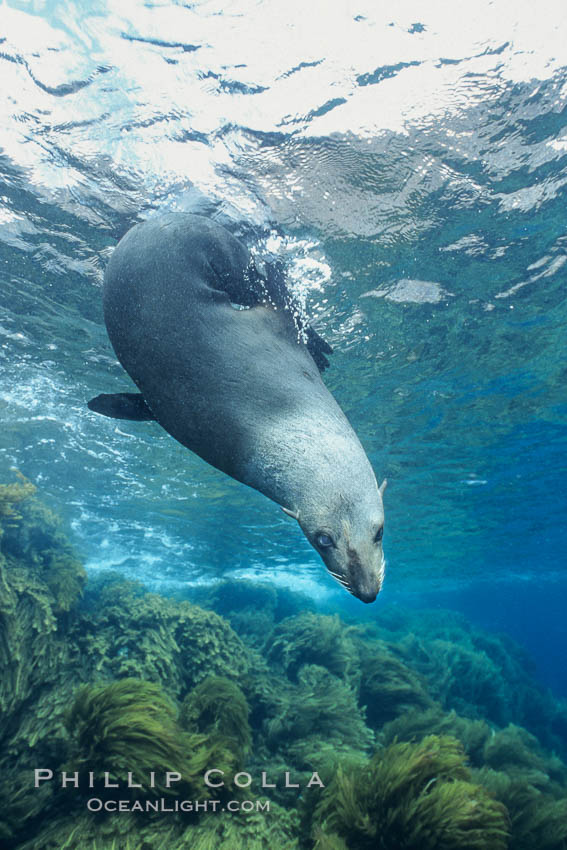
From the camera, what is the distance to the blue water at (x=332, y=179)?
452 cm

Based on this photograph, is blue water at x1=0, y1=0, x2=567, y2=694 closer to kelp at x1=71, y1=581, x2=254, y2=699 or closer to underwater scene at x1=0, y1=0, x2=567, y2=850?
underwater scene at x1=0, y1=0, x2=567, y2=850

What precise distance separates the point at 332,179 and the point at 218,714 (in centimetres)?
712

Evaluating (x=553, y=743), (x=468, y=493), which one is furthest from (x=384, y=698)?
(x=553, y=743)

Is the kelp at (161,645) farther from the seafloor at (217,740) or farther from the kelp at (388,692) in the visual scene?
the kelp at (388,692)

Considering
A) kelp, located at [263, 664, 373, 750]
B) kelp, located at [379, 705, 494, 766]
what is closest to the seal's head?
kelp, located at [263, 664, 373, 750]

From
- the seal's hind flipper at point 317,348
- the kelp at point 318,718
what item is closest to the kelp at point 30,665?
the kelp at point 318,718

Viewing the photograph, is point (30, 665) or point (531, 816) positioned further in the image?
point (30, 665)

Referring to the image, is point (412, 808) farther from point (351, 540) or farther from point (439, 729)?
point (439, 729)

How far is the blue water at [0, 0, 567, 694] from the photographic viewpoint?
452cm

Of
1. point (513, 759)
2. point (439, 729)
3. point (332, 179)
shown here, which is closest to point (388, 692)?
point (439, 729)

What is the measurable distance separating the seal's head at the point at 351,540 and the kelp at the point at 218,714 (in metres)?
4.28

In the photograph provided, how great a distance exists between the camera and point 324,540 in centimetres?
170

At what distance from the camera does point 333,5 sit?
432 centimetres

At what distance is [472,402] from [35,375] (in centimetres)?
1142
